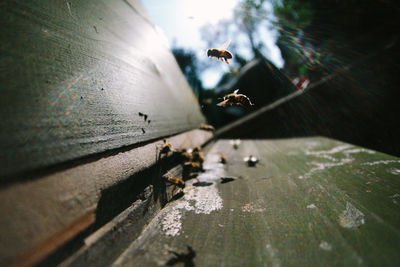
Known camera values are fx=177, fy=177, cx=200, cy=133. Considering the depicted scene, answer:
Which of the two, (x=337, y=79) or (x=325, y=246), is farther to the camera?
(x=337, y=79)

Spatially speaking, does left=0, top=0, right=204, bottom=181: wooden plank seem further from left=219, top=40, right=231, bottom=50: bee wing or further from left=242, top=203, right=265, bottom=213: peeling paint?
left=219, top=40, right=231, bottom=50: bee wing

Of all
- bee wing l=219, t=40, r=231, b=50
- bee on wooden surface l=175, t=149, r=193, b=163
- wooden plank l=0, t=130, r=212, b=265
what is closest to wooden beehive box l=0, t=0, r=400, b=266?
wooden plank l=0, t=130, r=212, b=265

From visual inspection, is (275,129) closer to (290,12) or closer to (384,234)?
(384,234)

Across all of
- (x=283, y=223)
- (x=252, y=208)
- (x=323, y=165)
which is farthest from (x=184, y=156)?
(x=323, y=165)

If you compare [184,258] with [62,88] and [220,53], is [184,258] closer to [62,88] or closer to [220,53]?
[62,88]

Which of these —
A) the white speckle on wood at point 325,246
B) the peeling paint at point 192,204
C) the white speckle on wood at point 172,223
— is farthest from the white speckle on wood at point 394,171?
the white speckle on wood at point 172,223

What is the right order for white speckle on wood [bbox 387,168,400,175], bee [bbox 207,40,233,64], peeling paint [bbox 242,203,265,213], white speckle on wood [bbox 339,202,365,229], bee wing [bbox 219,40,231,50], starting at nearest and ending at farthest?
1. white speckle on wood [bbox 339,202,365,229]
2. peeling paint [bbox 242,203,265,213]
3. white speckle on wood [bbox 387,168,400,175]
4. bee wing [bbox 219,40,231,50]
5. bee [bbox 207,40,233,64]
